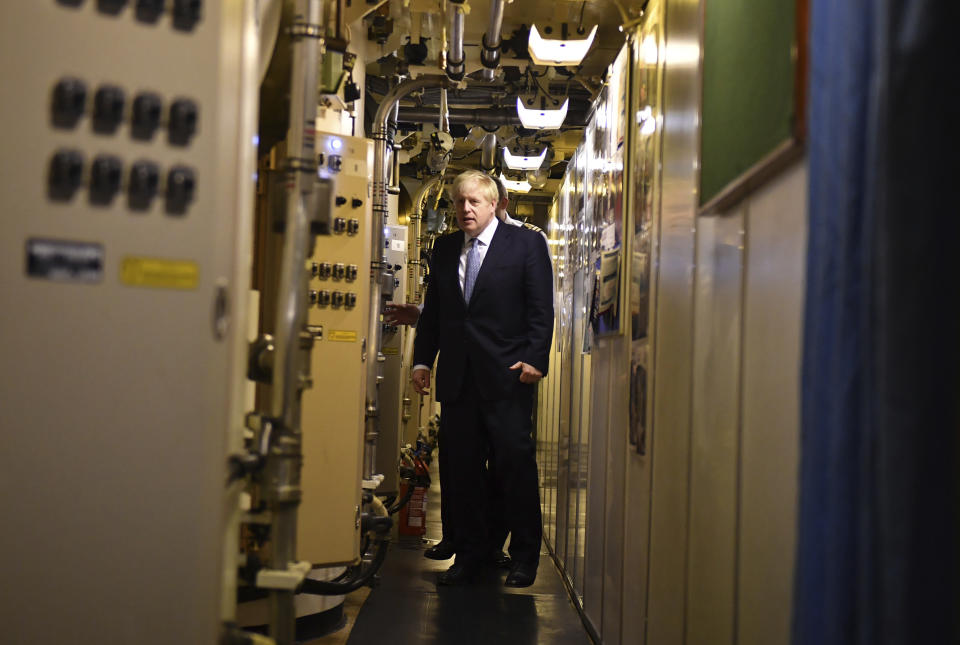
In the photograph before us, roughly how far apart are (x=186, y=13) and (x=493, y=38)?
3.63 metres

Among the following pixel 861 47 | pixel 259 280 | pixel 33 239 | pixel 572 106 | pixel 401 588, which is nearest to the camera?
pixel 861 47

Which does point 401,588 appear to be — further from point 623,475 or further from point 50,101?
point 50,101

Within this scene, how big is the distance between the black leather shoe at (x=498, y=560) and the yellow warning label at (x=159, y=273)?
12.7ft

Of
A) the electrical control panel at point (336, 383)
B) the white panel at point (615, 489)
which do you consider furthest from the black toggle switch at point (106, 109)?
the white panel at point (615, 489)

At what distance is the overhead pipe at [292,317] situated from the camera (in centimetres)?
188

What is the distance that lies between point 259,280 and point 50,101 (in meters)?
1.96

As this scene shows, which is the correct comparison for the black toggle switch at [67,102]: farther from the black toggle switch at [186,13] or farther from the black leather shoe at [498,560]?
the black leather shoe at [498,560]

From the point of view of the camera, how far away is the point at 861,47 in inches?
47.2

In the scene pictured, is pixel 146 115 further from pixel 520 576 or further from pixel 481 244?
pixel 520 576

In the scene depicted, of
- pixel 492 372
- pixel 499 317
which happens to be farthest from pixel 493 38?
pixel 492 372

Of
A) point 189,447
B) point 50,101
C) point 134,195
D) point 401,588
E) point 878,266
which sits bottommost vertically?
point 401,588

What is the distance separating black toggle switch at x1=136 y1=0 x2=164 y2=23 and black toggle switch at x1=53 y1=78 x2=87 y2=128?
0.15m

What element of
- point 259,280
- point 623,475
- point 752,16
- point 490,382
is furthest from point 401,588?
point 752,16

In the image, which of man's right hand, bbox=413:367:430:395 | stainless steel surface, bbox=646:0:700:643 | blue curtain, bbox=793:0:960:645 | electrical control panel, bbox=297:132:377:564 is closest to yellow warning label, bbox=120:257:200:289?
blue curtain, bbox=793:0:960:645
